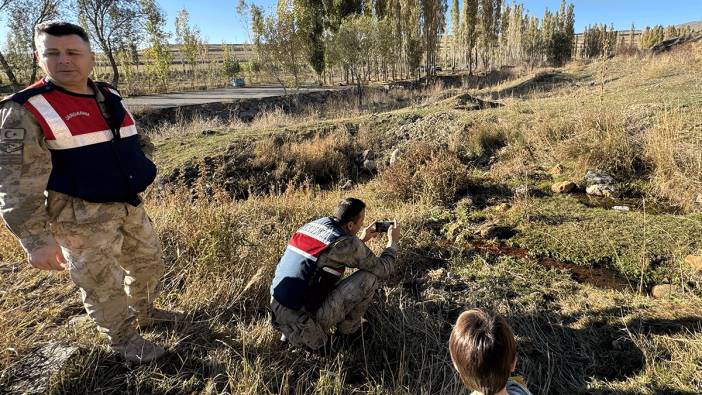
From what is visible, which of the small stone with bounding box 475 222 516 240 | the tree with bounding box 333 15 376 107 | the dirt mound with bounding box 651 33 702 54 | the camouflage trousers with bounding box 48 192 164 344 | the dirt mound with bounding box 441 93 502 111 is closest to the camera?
the camouflage trousers with bounding box 48 192 164 344

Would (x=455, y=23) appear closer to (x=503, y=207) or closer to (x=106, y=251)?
(x=503, y=207)

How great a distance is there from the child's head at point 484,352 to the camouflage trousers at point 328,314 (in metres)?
1.15

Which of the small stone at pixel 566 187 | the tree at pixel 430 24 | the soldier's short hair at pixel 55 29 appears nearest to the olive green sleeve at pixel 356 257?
the soldier's short hair at pixel 55 29

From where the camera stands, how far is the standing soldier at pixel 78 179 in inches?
70.9

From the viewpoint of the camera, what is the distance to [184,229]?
369cm

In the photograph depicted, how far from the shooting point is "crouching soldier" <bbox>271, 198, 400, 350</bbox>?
2443 mm

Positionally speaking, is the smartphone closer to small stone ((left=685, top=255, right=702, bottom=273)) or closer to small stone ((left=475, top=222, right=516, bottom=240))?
small stone ((left=475, top=222, right=516, bottom=240))

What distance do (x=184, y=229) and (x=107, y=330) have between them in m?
1.54

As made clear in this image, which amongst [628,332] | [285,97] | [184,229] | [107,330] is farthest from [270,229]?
[285,97]

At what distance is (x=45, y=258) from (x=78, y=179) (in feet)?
1.33

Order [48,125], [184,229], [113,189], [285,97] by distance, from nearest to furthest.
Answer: [48,125], [113,189], [184,229], [285,97]

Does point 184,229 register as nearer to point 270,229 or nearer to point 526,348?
point 270,229

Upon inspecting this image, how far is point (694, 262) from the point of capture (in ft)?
9.88

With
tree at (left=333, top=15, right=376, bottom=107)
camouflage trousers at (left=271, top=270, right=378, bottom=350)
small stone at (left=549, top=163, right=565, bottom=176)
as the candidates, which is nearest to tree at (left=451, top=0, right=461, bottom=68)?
tree at (left=333, top=15, right=376, bottom=107)
